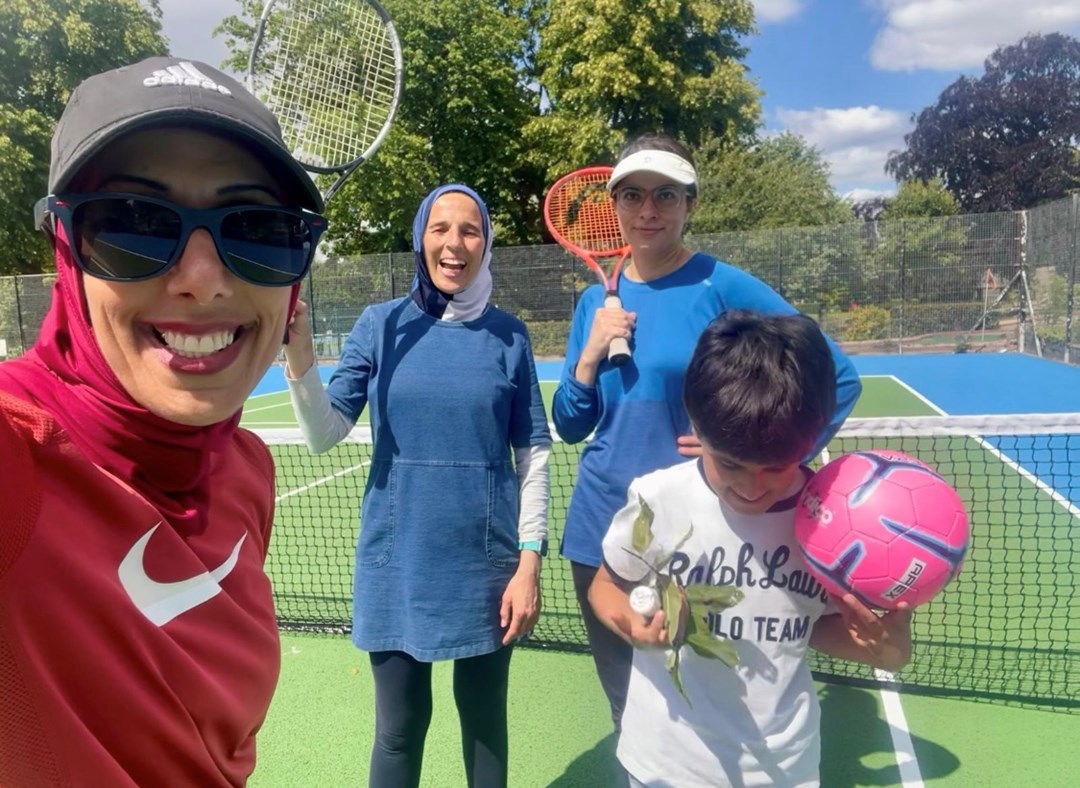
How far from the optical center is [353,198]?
25172mm

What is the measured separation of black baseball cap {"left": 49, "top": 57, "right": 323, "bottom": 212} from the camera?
95 centimetres

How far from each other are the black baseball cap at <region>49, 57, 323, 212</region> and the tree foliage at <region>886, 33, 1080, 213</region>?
46.8m

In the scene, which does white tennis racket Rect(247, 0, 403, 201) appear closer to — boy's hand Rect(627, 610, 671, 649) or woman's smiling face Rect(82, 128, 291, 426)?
woman's smiling face Rect(82, 128, 291, 426)

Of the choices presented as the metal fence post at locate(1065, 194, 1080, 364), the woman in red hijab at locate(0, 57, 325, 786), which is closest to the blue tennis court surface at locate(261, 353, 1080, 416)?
the metal fence post at locate(1065, 194, 1080, 364)

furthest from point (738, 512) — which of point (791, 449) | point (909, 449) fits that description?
point (909, 449)

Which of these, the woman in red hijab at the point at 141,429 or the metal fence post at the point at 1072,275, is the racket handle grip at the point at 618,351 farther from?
the metal fence post at the point at 1072,275

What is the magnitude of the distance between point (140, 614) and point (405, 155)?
25872mm

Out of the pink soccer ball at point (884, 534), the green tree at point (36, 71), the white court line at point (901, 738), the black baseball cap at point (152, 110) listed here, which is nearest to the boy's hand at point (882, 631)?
the pink soccer ball at point (884, 534)

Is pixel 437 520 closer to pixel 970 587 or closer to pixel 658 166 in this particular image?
pixel 658 166

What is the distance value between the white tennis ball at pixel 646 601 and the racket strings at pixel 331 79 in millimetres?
2123

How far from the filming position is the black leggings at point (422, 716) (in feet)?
7.46

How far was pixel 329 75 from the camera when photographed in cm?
324

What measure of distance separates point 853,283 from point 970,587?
15.2 m

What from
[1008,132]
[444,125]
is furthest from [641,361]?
[1008,132]
